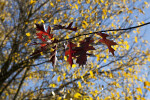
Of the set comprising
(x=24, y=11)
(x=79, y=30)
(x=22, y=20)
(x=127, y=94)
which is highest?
(x=24, y=11)

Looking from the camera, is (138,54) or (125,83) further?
(138,54)

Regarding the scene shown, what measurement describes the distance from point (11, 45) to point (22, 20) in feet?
2.67

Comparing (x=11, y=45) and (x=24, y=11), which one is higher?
(x=24, y=11)

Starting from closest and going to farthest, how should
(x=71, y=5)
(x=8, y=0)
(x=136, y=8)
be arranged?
1. (x=71, y=5)
2. (x=136, y=8)
3. (x=8, y=0)

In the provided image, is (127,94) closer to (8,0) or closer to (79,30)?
(79,30)

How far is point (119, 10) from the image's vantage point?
448 cm

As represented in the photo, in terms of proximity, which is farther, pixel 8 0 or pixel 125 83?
pixel 8 0

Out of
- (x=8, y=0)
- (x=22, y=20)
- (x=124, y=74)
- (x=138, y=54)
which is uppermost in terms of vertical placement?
(x=8, y=0)

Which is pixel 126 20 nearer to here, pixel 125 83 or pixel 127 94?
pixel 125 83

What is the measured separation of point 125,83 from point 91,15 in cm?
216

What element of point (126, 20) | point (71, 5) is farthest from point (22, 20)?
point (126, 20)

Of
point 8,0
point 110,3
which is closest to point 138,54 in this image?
point 110,3

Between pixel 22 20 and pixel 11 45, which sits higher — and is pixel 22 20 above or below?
above

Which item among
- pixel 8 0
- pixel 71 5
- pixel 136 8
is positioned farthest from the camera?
pixel 8 0
